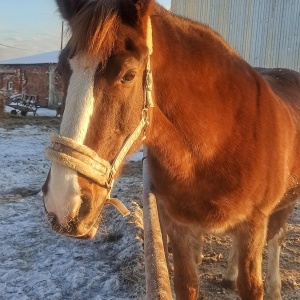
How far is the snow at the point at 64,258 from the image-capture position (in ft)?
10.8

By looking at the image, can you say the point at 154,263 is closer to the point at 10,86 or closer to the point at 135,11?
the point at 135,11

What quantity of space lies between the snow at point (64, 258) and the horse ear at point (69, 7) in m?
1.89

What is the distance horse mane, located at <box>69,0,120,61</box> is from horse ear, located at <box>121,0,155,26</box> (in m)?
0.04

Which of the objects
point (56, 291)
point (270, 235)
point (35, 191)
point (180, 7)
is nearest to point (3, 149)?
point (35, 191)

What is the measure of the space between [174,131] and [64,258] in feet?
8.15

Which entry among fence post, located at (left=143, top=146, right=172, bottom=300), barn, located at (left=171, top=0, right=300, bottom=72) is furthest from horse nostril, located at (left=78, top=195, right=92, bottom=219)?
barn, located at (left=171, top=0, right=300, bottom=72)

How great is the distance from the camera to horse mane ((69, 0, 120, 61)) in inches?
59.6

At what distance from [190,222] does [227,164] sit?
0.43m

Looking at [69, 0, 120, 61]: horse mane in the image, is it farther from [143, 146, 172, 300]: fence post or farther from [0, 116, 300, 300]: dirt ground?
[0, 116, 300, 300]: dirt ground

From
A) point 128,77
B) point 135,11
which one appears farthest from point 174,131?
point 135,11

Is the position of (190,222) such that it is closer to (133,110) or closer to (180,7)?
(133,110)

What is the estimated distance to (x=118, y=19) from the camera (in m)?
1.61

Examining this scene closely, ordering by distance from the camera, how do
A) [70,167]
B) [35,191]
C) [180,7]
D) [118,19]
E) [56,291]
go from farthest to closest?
[180,7] → [35,191] → [56,291] → [118,19] → [70,167]

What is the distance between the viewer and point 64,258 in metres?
3.93
